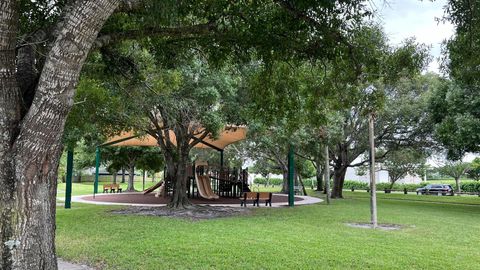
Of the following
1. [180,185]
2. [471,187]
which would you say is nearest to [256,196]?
[180,185]

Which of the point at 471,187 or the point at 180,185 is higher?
the point at 180,185

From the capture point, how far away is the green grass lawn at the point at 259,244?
6.54m

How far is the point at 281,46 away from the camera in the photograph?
592 cm

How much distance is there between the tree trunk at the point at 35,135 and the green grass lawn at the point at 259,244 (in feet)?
10.3

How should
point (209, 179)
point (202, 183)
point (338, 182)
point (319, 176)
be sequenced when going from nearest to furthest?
point (202, 183), point (209, 179), point (338, 182), point (319, 176)

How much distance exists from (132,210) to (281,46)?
1112cm

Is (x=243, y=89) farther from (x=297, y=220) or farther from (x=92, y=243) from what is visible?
(x=92, y=243)

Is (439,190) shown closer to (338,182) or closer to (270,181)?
(338,182)

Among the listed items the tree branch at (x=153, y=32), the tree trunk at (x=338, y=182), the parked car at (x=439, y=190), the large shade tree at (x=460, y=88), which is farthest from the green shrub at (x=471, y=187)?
the tree branch at (x=153, y=32)

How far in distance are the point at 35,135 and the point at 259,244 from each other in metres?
5.73

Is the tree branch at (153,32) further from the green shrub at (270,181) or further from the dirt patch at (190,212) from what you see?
the green shrub at (270,181)

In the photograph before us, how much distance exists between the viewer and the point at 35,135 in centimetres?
312

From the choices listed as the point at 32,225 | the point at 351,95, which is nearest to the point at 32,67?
the point at 32,225

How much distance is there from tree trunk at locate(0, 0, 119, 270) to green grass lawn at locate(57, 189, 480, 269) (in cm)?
313
